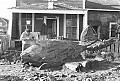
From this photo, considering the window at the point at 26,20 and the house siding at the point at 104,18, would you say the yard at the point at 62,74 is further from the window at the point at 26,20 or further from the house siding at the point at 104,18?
the house siding at the point at 104,18

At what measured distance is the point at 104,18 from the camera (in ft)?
68.5

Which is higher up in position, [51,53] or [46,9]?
[46,9]

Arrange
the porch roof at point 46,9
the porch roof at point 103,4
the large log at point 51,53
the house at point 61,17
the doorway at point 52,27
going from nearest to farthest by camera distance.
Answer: the large log at point 51,53 → the porch roof at point 46,9 → the house at point 61,17 → the doorway at point 52,27 → the porch roof at point 103,4

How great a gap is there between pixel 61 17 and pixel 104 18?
4.39 m

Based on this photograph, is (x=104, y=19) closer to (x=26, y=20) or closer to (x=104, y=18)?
(x=104, y=18)

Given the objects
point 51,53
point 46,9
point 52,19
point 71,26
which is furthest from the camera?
point 52,19

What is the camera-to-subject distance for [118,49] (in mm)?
14516

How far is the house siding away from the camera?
68.0 feet

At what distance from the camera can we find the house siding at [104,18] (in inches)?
816

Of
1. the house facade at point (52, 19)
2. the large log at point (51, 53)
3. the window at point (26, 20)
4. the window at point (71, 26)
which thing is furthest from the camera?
the window at point (71, 26)

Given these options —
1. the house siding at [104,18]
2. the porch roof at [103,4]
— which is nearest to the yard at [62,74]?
the house siding at [104,18]

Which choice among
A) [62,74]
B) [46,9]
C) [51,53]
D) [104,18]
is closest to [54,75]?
[62,74]

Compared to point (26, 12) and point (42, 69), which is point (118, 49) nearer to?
point (42, 69)

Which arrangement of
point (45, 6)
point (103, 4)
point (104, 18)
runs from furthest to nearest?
1. point (103, 4)
2. point (104, 18)
3. point (45, 6)
